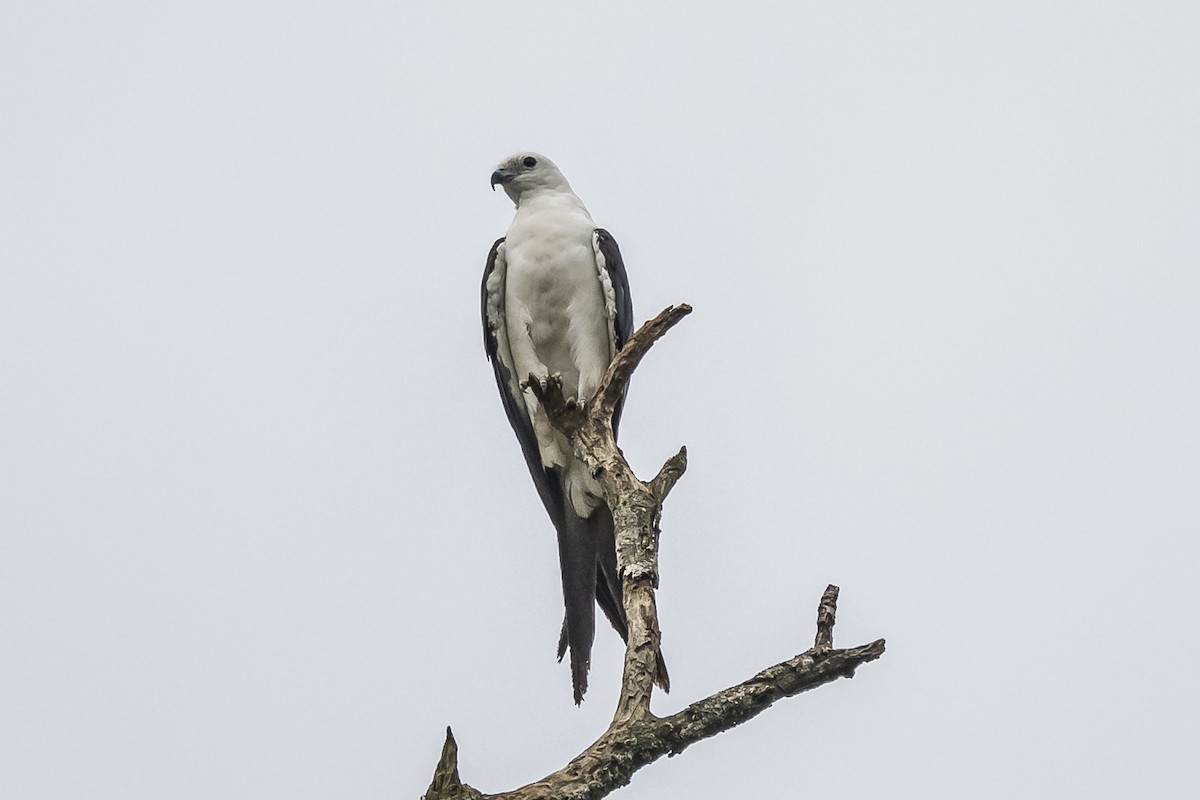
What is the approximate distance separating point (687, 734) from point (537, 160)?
183 inches

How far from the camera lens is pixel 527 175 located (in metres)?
7.55

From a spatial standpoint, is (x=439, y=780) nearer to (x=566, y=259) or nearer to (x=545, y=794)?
(x=545, y=794)


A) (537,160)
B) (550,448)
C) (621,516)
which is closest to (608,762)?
(621,516)

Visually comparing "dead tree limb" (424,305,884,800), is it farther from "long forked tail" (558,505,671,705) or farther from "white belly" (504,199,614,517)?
"white belly" (504,199,614,517)

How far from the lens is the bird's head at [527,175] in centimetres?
755

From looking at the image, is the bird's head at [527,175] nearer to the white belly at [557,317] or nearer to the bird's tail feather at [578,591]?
the white belly at [557,317]

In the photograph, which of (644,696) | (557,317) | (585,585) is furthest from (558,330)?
(644,696)

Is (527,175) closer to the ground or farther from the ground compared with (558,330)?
farther from the ground

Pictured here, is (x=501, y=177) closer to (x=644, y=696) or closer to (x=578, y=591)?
(x=578, y=591)

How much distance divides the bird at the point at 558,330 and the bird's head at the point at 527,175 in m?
0.36

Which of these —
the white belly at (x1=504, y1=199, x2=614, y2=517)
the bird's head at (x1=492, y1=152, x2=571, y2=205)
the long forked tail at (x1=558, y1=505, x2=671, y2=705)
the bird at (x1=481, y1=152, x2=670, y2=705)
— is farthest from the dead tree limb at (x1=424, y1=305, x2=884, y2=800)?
the bird's head at (x1=492, y1=152, x2=571, y2=205)

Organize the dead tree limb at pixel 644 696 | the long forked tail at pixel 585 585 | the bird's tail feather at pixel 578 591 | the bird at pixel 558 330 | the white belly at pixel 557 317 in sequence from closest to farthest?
the dead tree limb at pixel 644 696 → the bird's tail feather at pixel 578 591 → the long forked tail at pixel 585 585 → the bird at pixel 558 330 → the white belly at pixel 557 317

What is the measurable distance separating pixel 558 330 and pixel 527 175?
4.03 ft

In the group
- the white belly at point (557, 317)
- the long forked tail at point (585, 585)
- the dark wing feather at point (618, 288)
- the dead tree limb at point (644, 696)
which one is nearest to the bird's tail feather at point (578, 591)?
the long forked tail at point (585, 585)
